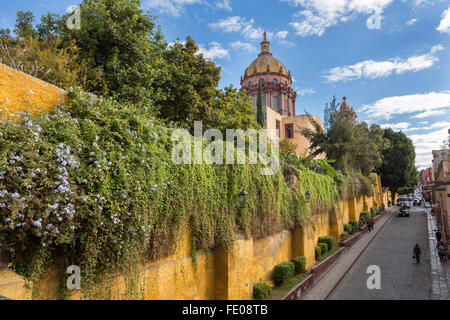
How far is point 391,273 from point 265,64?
4320 centimetres

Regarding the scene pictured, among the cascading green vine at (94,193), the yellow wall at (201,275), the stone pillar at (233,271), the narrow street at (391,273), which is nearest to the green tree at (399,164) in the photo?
the narrow street at (391,273)

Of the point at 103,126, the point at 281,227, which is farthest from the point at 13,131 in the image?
Answer: the point at 281,227

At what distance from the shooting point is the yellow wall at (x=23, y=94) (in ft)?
12.4

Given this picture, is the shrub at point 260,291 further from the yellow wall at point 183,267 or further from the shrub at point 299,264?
the shrub at point 299,264

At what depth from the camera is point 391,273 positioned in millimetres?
11992

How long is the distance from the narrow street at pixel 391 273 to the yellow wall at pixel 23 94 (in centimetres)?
1011

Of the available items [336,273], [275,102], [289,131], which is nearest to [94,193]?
[336,273]

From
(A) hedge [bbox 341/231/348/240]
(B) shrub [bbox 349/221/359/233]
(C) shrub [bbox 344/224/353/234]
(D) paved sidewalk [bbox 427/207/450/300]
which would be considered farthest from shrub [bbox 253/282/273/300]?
(B) shrub [bbox 349/221/359/233]

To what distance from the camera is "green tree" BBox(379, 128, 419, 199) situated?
40.1m

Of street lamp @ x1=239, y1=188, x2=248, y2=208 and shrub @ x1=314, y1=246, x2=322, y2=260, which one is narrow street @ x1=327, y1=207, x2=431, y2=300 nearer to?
shrub @ x1=314, y1=246, x2=322, y2=260

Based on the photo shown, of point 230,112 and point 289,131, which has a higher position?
point 289,131

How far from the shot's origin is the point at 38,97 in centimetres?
418

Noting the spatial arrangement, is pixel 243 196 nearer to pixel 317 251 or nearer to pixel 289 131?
pixel 317 251
